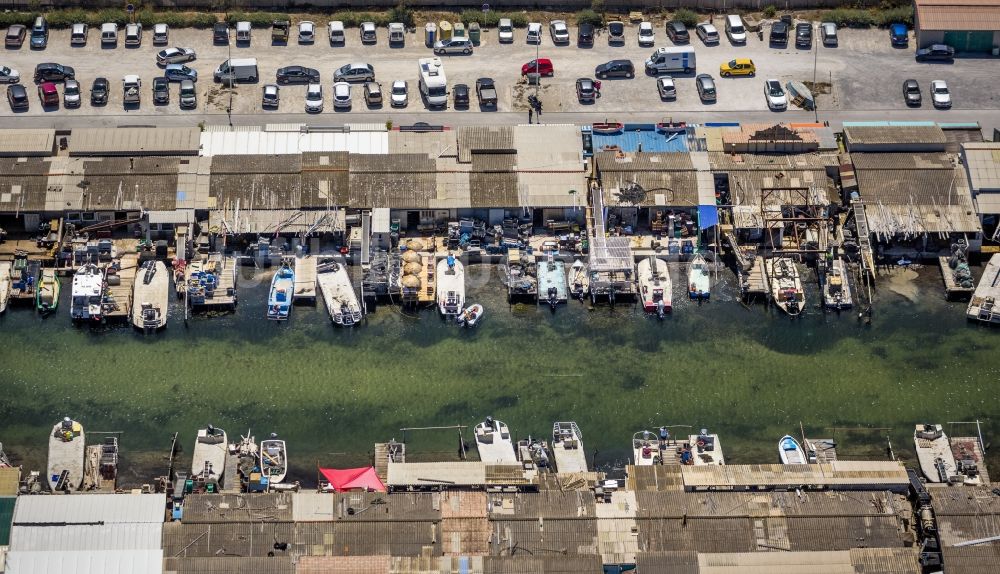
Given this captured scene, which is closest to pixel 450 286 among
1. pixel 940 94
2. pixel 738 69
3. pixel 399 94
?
pixel 399 94

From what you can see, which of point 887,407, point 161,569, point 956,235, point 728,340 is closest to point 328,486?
point 161,569

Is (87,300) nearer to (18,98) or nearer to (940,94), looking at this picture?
(18,98)

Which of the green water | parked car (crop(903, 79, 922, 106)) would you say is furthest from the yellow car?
the green water

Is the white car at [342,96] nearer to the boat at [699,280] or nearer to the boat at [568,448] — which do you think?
the boat at [699,280]

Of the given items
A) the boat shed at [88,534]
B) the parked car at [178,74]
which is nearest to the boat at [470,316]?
the boat shed at [88,534]

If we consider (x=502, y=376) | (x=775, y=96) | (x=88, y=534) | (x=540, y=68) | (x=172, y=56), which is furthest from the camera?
(x=172, y=56)
